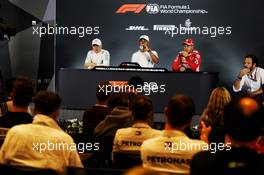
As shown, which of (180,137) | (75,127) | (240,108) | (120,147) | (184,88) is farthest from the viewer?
(184,88)

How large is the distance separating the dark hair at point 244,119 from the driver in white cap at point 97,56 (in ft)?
26.1

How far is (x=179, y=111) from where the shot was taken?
2.79 metres

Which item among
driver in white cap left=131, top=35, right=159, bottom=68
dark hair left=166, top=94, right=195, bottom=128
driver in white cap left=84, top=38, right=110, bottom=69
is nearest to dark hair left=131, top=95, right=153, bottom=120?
dark hair left=166, top=94, right=195, bottom=128

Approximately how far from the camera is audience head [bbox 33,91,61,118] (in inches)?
118

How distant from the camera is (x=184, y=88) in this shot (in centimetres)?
765

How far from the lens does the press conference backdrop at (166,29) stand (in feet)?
32.4

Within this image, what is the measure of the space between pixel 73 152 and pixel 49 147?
151 millimetres

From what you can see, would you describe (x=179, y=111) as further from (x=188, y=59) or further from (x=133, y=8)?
(x=133, y=8)

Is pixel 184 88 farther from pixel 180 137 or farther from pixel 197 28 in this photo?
pixel 180 137

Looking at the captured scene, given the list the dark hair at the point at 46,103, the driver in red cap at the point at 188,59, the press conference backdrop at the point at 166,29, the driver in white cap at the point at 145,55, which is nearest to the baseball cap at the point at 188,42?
the driver in red cap at the point at 188,59

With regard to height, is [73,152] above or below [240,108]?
below

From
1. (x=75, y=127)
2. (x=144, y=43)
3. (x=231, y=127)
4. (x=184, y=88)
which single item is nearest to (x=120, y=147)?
(x=231, y=127)

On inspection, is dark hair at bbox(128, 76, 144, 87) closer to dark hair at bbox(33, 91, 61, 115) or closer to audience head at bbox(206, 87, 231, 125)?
audience head at bbox(206, 87, 231, 125)

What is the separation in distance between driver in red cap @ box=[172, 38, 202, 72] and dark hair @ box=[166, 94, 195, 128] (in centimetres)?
624
